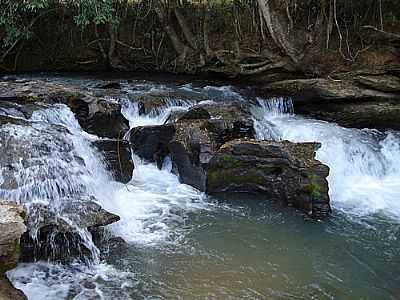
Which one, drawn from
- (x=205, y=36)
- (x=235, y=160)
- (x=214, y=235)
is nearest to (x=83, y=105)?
(x=235, y=160)

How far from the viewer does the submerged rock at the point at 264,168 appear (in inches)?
288

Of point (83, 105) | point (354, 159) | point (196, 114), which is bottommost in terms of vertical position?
point (354, 159)

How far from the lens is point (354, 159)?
350 inches

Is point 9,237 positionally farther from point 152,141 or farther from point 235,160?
point 152,141

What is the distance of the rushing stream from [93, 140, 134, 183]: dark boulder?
11cm

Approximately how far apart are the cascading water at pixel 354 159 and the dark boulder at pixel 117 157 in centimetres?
260

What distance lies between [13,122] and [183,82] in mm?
5914

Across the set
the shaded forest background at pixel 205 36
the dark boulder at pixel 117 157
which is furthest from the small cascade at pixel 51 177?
the shaded forest background at pixel 205 36

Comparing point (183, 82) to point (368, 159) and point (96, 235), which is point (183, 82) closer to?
point (368, 159)

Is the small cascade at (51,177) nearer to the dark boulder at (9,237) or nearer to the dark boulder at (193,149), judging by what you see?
the dark boulder at (9,237)

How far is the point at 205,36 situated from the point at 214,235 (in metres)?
8.35

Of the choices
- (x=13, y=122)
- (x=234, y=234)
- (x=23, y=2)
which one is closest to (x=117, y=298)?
(x=234, y=234)

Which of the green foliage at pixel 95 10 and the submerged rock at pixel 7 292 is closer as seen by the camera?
the submerged rock at pixel 7 292

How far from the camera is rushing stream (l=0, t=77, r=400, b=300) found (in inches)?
204
